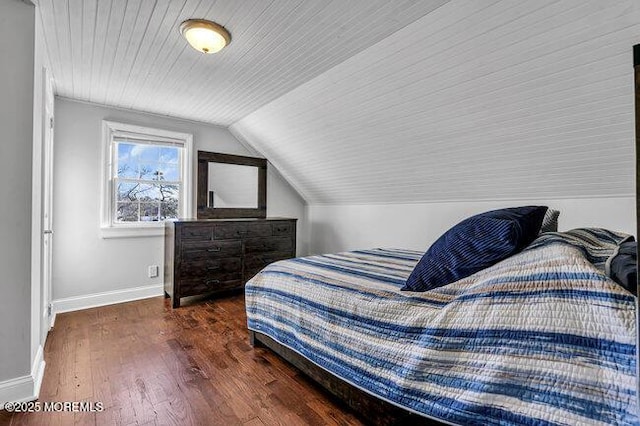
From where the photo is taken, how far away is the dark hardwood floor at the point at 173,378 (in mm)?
1551

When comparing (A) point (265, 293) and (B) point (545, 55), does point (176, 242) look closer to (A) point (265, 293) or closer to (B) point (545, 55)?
(A) point (265, 293)

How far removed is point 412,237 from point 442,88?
189cm

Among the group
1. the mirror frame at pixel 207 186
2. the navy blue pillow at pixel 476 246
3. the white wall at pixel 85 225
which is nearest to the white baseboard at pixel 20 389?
the white wall at pixel 85 225

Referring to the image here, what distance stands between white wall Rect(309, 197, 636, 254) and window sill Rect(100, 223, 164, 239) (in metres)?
2.36

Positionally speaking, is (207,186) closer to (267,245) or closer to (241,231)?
(241,231)

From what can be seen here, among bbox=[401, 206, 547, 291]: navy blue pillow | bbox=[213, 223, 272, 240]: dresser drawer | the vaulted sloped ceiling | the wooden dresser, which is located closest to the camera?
bbox=[401, 206, 547, 291]: navy blue pillow

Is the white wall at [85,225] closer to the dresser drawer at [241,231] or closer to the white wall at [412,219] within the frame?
the dresser drawer at [241,231]

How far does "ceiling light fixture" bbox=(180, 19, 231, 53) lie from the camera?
1941 millimetres

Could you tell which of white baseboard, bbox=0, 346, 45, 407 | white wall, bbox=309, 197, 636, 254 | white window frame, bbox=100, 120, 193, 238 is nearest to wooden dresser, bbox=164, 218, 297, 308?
white window frame, bbox=100, 120, 193, 238

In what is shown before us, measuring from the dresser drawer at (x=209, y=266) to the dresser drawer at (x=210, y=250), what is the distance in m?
0.04

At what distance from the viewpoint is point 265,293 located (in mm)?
2137

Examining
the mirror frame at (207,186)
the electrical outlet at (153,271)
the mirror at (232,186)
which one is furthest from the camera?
the mirror at (232,186)

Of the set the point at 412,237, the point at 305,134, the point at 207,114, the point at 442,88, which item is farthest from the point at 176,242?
the point at 442,88

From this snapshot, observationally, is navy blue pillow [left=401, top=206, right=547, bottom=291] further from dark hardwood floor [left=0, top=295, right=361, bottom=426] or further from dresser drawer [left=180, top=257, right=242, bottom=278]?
dresser drawer [left=180, top=257, right=242, bottom=278]
